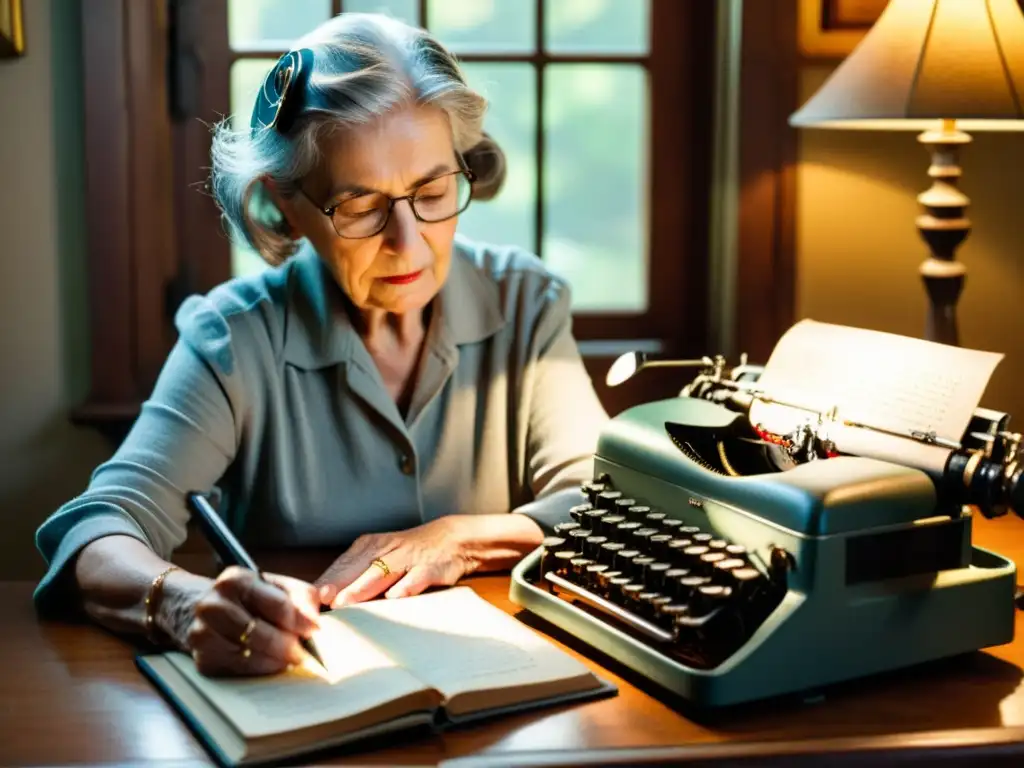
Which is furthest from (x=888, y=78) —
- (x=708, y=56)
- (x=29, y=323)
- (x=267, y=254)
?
(x=29, y=323)

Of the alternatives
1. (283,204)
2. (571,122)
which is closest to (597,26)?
(571,122)

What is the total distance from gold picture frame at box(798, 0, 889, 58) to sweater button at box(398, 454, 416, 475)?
1211 millimetres

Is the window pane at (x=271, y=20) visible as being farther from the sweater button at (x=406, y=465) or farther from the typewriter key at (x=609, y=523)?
the typewriter key at (x=609, y=523)

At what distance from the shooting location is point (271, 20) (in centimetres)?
270

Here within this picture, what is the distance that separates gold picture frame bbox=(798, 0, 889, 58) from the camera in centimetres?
255

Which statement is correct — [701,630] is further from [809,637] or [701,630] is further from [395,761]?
[395,761]

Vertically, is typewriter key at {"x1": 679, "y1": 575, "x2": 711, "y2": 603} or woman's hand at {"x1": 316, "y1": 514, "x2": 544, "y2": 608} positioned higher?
typewriter key at {"x1": 679, "y1": 575, "x2": 711, "y2": 603}

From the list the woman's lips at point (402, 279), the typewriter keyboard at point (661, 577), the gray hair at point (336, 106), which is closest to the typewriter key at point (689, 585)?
the typewriter keyboard at point (661, 577)

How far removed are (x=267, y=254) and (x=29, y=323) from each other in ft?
2.68

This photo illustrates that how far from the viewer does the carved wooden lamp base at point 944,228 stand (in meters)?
2.19

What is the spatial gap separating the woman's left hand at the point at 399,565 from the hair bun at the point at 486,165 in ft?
2.01

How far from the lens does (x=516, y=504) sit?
2.18m

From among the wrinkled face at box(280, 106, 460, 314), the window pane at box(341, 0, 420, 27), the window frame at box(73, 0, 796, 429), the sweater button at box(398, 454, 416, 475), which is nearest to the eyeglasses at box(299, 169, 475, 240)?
the wrinkled face at box(280, 106, 460, 314)

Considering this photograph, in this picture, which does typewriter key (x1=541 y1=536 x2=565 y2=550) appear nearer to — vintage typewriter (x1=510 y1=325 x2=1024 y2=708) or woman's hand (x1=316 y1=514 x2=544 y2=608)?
vintage typewriter (x1=510 y1=325 x2=1024 y2=708)
